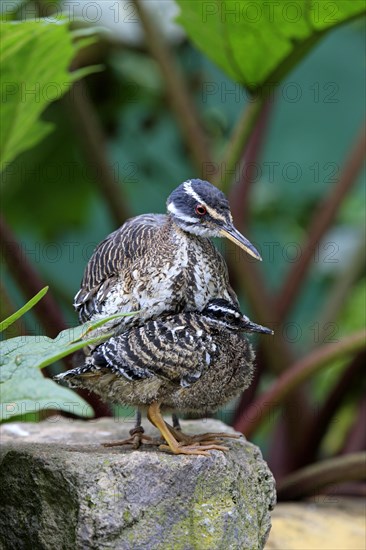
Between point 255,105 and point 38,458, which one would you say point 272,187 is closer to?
point 255,105

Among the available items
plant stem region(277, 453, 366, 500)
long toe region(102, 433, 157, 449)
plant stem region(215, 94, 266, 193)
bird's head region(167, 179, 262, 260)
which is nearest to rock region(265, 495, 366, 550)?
plant stem region(277, 453, 366, 500)

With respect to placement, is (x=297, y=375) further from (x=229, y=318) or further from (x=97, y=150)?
(x=97, y=150)

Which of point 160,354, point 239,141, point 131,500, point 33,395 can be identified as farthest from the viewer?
point 239,141

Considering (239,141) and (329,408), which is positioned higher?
(239,141)

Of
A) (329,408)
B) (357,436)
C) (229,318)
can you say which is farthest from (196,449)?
(357,436)

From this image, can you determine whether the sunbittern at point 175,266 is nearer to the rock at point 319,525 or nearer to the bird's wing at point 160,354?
the bird's wing at point 160,354

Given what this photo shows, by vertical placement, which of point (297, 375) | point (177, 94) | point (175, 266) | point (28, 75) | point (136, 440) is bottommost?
point (297, 375)

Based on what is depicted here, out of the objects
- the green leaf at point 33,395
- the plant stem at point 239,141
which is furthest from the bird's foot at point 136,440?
the plant stem at point 239,141
